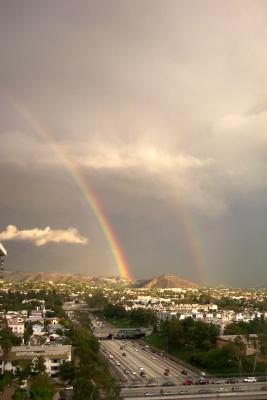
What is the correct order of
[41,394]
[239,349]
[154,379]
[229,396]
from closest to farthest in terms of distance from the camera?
[41,394]
[229,396]
[154,379]
[239,349]

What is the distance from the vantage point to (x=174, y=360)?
1693 inches

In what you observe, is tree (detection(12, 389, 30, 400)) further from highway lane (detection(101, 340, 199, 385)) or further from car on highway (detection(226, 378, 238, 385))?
car on highway (detection(226, 378, 238, 385))

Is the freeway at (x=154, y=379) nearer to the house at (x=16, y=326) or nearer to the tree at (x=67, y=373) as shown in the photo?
the tree at (x=67, y=373)

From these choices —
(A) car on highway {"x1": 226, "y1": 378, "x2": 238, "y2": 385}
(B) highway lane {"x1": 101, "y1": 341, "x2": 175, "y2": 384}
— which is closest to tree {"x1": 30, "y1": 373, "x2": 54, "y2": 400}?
(B) highway lane {"x1": 101, "y1": 341, "x2": 175, "y2": 384}

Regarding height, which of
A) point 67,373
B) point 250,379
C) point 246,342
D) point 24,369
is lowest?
point 250,379

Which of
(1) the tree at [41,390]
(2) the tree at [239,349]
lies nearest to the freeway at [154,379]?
(2) the tree at [239,349]

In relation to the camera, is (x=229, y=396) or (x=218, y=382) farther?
(x=218, y=382)

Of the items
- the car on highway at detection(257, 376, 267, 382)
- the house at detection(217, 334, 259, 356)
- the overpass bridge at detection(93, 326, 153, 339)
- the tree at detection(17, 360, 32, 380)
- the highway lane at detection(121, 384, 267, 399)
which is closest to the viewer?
the highway lane at detection(121, 384, 267, 399)

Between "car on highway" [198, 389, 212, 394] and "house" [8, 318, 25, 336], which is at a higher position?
"house" [8, 318, 25, 336]

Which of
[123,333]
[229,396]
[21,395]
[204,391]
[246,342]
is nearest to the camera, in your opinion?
[21,395]

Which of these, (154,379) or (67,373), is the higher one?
(67,373)

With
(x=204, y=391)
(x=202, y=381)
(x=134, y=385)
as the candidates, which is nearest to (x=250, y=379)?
(x=202, y=381)

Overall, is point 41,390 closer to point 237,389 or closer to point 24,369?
point 24,369

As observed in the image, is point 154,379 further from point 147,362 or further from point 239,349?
point 147,362
